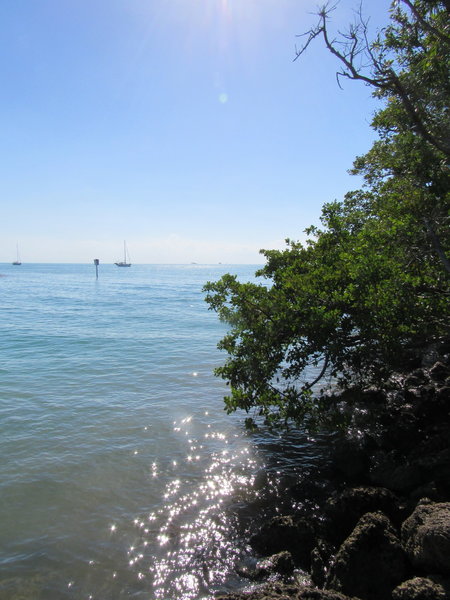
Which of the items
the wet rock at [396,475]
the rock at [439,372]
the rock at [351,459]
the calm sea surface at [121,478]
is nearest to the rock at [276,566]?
the calm sea surface at [121,478]

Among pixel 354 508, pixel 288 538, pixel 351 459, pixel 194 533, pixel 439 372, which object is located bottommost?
pixel 194 533

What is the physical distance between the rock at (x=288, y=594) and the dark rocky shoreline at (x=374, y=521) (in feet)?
0.04

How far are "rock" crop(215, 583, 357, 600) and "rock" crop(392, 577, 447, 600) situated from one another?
59 centimetres

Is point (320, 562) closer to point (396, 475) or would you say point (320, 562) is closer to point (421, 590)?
point (421, 590)

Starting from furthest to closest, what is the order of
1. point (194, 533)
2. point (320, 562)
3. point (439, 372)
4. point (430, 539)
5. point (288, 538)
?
point (439, 372) → point (194, 533) → point (288, 538) → point (320, 562) → point (430, 539)

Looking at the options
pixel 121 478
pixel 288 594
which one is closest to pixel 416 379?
pixel 288 594

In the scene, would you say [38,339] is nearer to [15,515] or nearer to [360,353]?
[15,515]

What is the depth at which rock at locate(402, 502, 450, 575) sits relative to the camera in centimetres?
436

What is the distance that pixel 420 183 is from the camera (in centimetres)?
779

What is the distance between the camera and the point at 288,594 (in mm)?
4582

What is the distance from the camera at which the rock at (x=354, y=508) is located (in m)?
5.92

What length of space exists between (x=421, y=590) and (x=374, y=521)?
1.05 meters


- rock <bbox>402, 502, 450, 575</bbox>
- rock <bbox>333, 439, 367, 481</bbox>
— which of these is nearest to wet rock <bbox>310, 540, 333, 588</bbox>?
rock <bbox>402, 502, 450, 575</bbox>

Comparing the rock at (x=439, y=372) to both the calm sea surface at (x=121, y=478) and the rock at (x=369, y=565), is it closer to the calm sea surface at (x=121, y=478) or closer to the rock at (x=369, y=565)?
the calm sea surface at (x=121, y=478)
